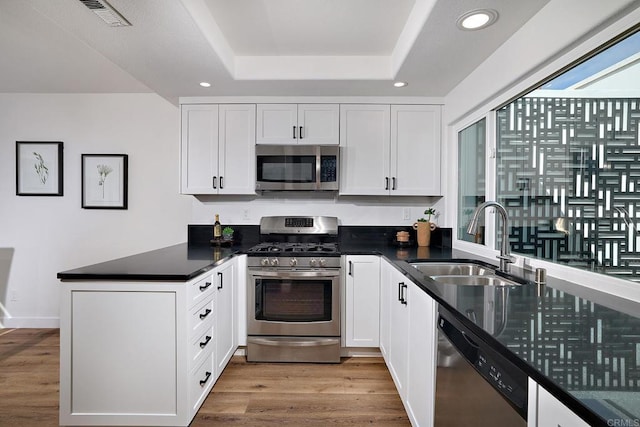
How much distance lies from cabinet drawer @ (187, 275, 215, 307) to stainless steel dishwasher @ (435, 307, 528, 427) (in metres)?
1.28

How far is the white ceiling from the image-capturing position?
1.75 metres

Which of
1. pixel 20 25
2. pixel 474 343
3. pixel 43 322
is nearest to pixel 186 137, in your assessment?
pixel 20 25

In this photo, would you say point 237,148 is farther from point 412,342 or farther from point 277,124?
point 412,342

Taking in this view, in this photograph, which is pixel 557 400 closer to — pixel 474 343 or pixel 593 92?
pixel 474 343

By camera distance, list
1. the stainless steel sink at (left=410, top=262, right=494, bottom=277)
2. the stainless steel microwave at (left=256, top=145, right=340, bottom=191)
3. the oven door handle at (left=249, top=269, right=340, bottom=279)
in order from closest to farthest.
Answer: the stainless steel sink at (left=410, top=262, right=494, bottom=277)
the oven door handle at (left=249, top=269, right=340, bottom=279)
the stainless steel microwave at (left=256, top=145, right=340, bottom=191)

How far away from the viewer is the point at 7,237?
340cm

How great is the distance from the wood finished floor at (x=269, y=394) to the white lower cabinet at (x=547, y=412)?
1409mm

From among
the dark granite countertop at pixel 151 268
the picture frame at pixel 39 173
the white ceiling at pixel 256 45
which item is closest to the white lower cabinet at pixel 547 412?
the dark granite countertop at pixel 151 268

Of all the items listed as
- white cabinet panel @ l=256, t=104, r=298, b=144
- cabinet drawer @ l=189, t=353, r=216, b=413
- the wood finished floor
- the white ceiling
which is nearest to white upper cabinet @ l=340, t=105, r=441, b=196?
the white ceiling

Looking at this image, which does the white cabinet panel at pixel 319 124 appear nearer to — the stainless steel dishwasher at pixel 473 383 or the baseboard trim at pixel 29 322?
the stainless steel dishwasher at pixel 473 383

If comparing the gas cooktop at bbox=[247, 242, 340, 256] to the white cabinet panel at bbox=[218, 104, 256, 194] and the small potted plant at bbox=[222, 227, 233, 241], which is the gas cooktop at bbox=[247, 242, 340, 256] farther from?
the white cabinet panel at bbox=[218, 104, 256, 194]

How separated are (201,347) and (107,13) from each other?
1888mm

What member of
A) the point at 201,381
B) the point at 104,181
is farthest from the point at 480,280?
the point at 104,181

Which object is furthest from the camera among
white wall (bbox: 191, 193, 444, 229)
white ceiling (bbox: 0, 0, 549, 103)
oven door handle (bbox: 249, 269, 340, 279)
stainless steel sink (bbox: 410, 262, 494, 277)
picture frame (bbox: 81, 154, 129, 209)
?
picture frame (bbox: 81, 154, 129, 209)
